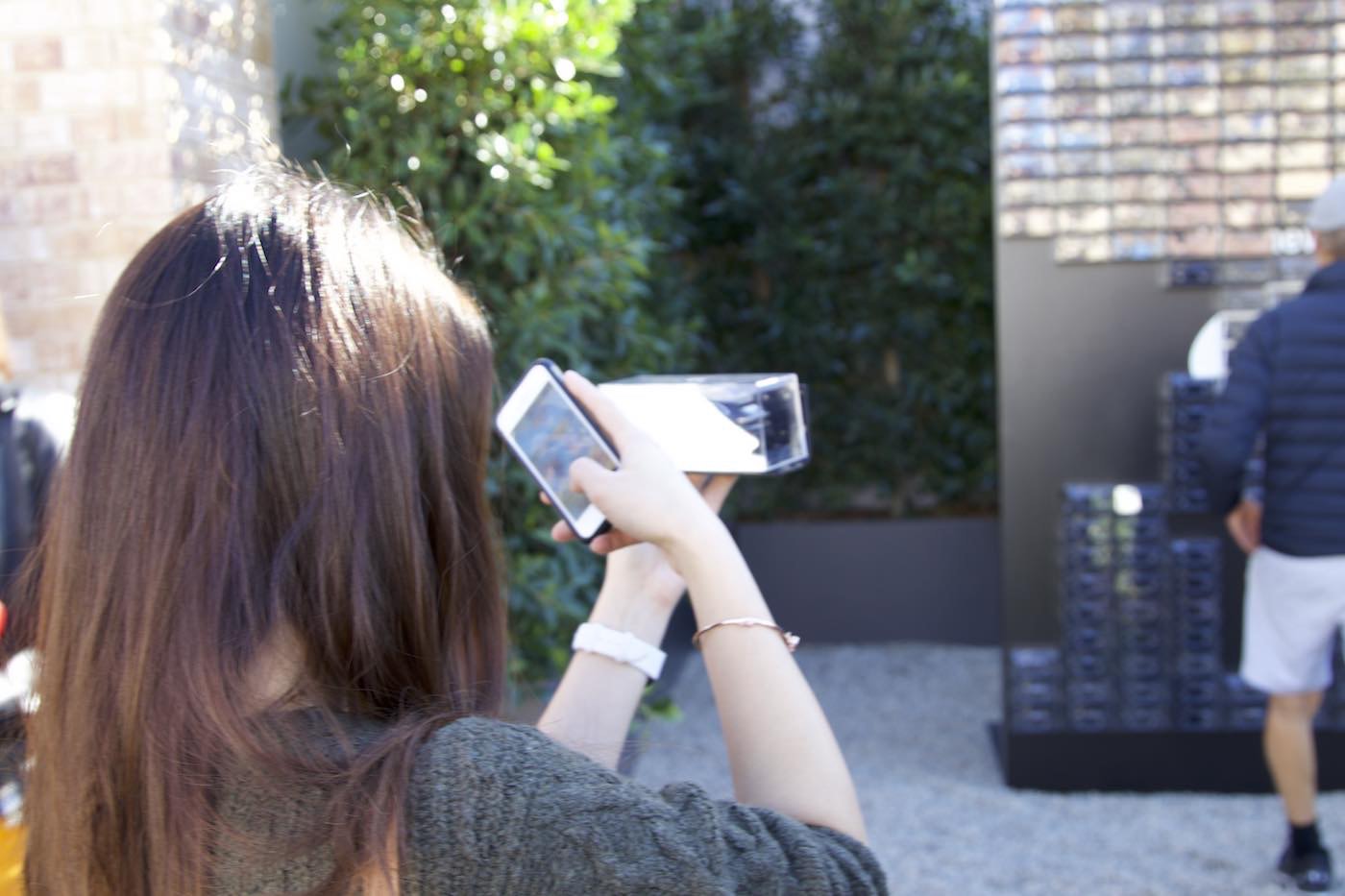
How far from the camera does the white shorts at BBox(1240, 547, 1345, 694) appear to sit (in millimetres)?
3180

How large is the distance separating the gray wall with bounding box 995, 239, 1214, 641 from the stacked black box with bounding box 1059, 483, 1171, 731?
0.31 ft

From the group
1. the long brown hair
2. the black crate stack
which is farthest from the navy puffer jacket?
the long brown hair

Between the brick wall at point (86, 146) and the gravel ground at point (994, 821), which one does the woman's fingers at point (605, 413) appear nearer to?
the gravel ground at point (994, 821)

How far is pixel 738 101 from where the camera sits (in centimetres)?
627

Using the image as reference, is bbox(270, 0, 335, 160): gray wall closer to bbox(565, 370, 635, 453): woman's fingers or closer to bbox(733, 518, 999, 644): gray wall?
bbox(565, 370, 635, 453): woman's fingers

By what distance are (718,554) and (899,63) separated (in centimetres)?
544

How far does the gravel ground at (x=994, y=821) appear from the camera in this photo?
354 centimetres

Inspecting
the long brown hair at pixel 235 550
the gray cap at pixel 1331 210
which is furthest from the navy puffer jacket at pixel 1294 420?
→ the long brown hair at pixel 235 550

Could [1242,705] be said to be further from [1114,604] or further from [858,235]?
[858,235]

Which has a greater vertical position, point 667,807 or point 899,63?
point 899,63

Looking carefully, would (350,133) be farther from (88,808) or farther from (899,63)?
(899,63)

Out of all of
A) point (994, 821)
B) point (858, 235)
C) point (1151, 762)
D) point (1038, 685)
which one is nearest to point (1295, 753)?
point (1151, 762)

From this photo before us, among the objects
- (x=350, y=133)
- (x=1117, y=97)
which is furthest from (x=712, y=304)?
(x=350, y=133)

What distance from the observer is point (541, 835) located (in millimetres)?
870
